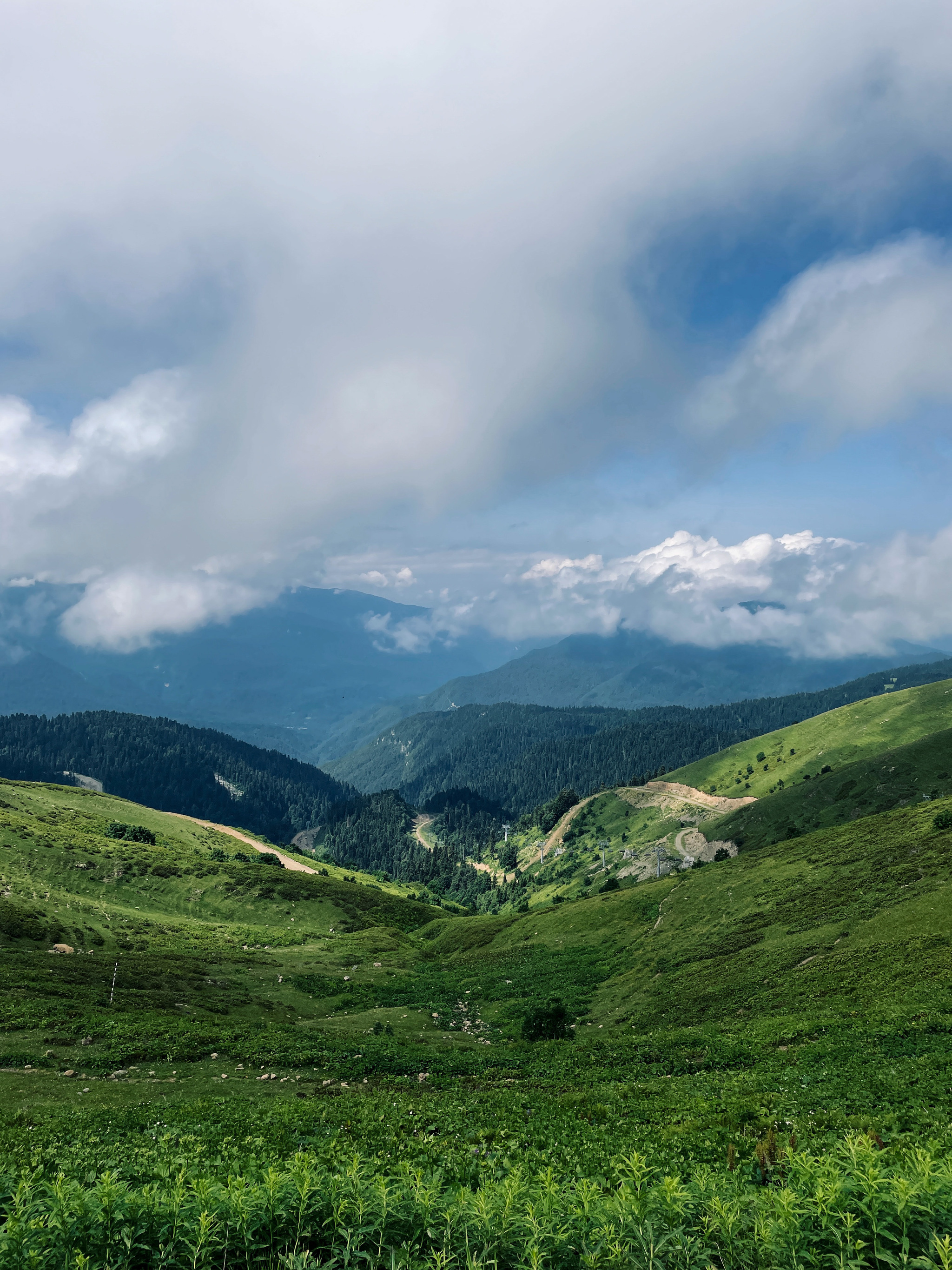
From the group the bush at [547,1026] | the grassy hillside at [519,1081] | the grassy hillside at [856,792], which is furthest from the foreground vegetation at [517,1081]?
the grassy hillside at [856,792]

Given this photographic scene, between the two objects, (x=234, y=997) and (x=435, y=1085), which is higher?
(x=435, y=1085)

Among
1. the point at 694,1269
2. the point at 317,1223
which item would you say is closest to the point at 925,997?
the point at 694,1269

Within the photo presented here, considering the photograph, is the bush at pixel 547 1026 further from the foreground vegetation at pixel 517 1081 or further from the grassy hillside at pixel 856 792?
the grassy hillside at pixel 856 792

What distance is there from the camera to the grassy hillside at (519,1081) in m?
9.71

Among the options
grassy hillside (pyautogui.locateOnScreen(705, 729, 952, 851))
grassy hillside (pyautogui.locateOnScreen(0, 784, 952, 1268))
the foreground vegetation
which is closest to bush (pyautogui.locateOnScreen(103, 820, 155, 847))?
the foreground vegetation

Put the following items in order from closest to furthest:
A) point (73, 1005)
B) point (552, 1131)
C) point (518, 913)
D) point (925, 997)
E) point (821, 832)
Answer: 1. point (552, 1131)
2. point (925, 997)
3. point (73, 1005)
4. point (821, 832)
5. point (518, 913)

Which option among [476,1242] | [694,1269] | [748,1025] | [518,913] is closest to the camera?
[694,1269]

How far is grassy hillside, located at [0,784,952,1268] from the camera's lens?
971 centimetres

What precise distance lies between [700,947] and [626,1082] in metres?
32.7

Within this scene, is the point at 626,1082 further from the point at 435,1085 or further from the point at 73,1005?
the point at 73,1005

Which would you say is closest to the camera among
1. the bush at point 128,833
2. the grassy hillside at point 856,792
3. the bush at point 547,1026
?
the bush at point 547,1026

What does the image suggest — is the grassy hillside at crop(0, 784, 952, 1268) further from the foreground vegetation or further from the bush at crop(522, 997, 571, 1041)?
the bush at crop(522, 997, 571, 1041)

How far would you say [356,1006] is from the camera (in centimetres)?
6119

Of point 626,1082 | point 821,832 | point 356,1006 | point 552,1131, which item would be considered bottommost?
point 356,1006
